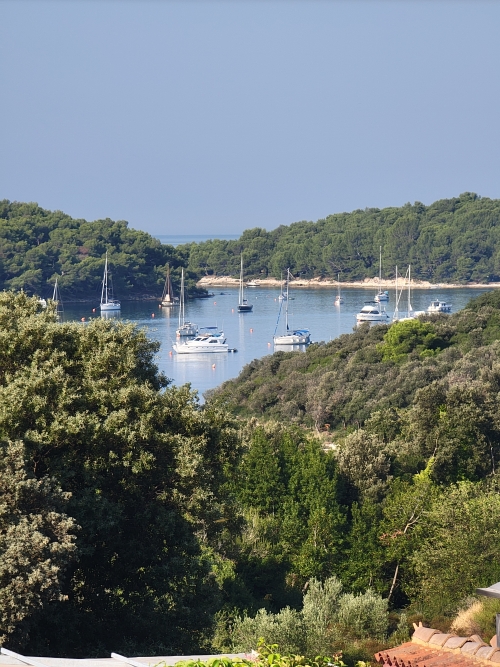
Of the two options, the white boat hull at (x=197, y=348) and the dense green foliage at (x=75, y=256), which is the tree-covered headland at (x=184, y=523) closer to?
the white boat hull at (x=197, y=348)

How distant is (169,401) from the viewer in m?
8.59

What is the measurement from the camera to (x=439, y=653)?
19.7 feet

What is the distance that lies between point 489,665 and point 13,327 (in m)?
4.69

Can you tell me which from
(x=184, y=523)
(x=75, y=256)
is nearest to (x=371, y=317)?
(x=75, y=256)

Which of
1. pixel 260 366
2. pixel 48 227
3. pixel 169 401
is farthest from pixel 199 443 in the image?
pixel 48 227

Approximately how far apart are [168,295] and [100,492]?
69512 mm

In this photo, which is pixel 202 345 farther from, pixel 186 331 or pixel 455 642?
pixel 455 642

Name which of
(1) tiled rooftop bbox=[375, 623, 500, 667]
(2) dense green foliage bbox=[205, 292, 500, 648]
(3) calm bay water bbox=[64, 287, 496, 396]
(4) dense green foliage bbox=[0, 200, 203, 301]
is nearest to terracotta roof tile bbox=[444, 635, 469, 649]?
(1) tiled rooftop bbox=[375, 623, 500, 667]

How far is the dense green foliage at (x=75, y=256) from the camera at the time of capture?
7706cm

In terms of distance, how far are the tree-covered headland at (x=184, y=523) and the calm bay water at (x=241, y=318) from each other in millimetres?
28256

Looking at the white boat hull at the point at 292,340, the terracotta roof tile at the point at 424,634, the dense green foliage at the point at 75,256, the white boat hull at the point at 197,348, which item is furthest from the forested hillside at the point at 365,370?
the dense green foliage at the point at 75,256

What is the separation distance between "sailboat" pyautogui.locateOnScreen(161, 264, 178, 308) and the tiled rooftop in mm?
69426

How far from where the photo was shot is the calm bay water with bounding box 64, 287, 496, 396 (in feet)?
152

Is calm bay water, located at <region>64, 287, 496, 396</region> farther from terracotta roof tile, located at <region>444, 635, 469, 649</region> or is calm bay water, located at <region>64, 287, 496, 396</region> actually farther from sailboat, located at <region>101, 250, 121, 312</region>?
terracotta roof tile, located at <region>444, 635, 469, 649</region>
